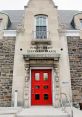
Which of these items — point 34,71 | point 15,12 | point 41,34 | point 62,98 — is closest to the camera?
point 62,98

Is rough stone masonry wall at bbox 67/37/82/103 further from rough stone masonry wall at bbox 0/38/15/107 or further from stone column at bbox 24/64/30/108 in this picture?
rough stone masonry wall at bbox 0/38/15/107

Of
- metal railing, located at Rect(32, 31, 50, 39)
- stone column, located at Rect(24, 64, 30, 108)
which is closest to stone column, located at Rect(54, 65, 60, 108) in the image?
stone column, located at Rect(24, 64, 30, 108)

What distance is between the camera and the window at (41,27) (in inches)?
534

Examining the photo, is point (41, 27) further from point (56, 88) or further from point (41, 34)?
point (56, 88)

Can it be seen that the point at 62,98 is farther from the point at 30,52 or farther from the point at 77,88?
the point at 30,52

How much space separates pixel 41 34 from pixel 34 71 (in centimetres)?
288

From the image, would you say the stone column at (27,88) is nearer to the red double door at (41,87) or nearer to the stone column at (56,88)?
the red double door at (41,87)

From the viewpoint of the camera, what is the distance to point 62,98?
1189cm

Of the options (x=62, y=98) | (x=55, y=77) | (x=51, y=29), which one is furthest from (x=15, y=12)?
(x=62, y=98)

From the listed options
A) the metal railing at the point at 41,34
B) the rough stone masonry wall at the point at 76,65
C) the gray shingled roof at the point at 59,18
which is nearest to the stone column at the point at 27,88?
the metal railing at the point at 41,34

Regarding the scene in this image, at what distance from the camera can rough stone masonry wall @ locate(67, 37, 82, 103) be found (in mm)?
12141

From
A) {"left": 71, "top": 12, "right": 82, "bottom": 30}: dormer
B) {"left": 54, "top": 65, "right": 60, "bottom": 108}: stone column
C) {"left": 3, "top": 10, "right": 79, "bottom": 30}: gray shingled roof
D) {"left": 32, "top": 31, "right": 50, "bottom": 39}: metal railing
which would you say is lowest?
{"left": 54, "top": 65, "right": 60, "bottom": 108}: stone column

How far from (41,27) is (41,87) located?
457 centimetres

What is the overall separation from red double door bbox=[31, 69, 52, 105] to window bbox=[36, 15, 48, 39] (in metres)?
2.69
